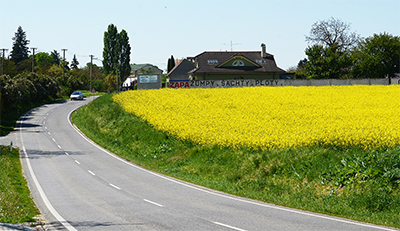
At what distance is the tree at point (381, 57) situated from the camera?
8094cm

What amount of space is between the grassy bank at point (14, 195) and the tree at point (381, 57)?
224ft

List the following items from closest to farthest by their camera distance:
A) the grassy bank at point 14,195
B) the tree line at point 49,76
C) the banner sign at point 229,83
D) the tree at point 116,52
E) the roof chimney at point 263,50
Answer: the grassy bank at point 14,195, the banner sign at point 229,83, the tree line at point 49,76, the roof chimney at point 263,50, the tree at point 116,52

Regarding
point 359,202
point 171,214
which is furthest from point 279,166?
point 171,214

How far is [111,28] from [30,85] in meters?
56.1

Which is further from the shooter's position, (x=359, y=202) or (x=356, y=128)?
(x=356, y=128)

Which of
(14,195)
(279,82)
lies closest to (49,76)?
(279,82)

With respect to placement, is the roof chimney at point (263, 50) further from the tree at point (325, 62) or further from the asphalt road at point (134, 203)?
the asphalt road at point (134, 203)

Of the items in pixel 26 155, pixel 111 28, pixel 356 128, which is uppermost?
pixel 111 28

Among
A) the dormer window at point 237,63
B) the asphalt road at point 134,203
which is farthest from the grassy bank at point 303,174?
the dormer window at point 237,63

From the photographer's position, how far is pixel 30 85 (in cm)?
7356

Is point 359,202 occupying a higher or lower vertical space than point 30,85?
lower

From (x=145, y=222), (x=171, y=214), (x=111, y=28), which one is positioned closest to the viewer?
(x=145, y=222)

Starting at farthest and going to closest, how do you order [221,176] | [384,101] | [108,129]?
[108,129] → [384,101] → [221,176]

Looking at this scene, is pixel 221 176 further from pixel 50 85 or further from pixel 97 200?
pixel 50 85
